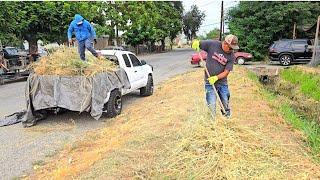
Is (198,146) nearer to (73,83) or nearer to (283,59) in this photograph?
(73,83)

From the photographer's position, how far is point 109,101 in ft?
31.5

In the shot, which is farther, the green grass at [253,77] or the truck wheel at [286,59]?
the truck wheel at [286,59]

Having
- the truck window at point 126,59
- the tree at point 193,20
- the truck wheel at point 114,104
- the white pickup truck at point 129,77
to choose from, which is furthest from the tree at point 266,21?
the tree at point 193,20

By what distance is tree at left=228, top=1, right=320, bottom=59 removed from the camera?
96.0 ft

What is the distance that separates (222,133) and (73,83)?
4702 millimetres

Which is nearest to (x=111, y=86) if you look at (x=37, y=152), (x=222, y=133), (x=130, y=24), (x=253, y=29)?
(x=37, y=152)

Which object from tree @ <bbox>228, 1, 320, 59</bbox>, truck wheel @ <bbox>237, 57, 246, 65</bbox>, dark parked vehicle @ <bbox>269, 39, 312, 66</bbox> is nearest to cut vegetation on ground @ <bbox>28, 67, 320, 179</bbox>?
dark parked vehicle @ <bbox>269, 39, 312, 66</bbox>

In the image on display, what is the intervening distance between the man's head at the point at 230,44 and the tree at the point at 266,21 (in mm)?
23866

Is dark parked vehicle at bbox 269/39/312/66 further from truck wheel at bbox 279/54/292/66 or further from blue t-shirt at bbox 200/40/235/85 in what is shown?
blue t-shirt at bbox 200/40/235/85

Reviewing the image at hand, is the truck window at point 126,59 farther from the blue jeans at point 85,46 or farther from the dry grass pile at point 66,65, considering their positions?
the dry grass pile at point 66,65

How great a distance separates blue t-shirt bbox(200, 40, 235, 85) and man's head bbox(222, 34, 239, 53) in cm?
9

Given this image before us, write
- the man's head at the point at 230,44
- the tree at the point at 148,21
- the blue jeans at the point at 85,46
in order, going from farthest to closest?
the tree at the point at 148,21, the blue jeans at the point at 85,46, the man's head at the point at 230,44

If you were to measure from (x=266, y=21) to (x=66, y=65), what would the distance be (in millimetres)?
24259

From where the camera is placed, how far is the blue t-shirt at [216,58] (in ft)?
23.1
